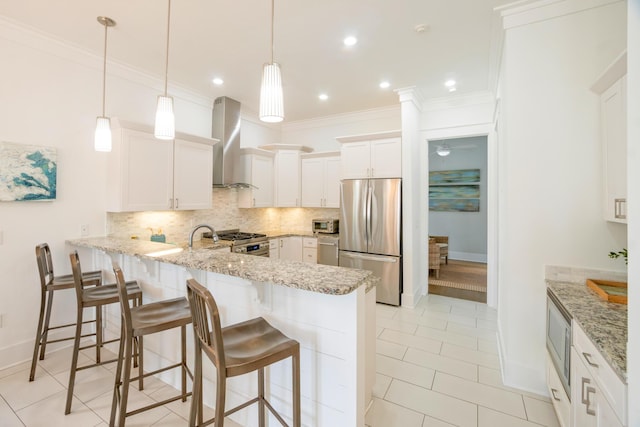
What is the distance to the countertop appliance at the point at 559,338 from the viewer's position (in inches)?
65.2

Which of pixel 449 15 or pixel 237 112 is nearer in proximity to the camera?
pixel 449 15

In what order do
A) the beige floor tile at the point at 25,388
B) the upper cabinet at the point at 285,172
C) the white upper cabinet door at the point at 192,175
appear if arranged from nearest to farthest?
the beige floor tile at the point at 25,388, the white upper cabinet door at the point at 192,175, the upper cabinet at the point at 285,172

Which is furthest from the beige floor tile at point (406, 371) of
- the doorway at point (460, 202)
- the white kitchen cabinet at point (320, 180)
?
the doorway at point (460, 202)

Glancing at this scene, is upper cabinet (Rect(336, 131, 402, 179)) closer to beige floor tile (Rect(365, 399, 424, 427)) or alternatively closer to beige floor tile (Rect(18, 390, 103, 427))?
beige floor tile (Rect(365, 399, 424, 427))

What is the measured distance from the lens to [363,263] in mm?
4359

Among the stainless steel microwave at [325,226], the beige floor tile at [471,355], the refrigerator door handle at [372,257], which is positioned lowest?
the beige floor tile at [471,355]

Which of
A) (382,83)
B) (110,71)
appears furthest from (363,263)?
(110,71)

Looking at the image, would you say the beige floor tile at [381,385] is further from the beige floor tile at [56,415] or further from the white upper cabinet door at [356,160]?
the white upper cabinet door at [356,160]

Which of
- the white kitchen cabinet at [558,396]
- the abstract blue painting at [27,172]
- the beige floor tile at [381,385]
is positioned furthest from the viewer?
the abstract blue painting at [27,172]

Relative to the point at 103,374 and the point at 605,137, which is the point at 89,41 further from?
the point at 605,137

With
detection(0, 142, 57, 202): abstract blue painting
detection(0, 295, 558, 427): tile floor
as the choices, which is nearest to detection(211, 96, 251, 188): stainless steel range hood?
detection(0, 142, 57, 202): abstract blue painting

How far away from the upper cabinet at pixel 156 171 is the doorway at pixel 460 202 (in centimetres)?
523

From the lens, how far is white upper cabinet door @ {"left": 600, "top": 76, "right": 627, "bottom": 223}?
1725 mm

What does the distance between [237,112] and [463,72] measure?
324cm
